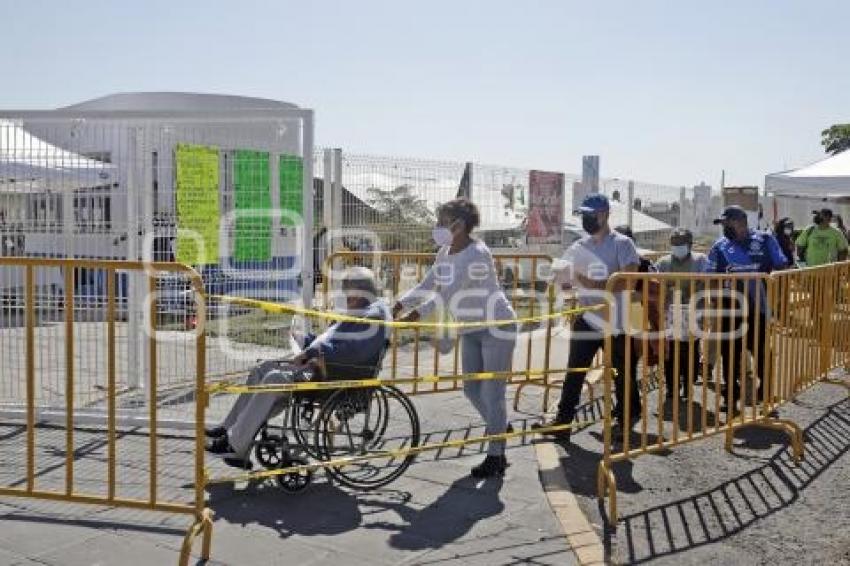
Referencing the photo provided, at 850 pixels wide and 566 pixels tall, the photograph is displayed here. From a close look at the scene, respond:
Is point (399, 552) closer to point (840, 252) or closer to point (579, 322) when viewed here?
point (579, 322)

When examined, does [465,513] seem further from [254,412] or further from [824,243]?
[824,243]

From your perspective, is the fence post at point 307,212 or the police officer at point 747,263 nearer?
the fence post at point 307,212

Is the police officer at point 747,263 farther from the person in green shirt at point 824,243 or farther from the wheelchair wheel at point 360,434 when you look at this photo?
the person in green shirt at point 824,243

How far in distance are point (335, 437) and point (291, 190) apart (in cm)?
230

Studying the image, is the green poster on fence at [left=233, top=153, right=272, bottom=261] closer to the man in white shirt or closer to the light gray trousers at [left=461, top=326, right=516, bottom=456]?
the light gray trousers at [left=461, top=326, right=516, bottom=456]

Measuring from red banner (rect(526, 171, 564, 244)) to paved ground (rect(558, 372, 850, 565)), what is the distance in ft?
23.9

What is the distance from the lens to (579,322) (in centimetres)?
684

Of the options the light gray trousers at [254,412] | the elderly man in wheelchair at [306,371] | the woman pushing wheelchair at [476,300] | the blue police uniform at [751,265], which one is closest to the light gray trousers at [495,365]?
the woman pushing wheelchair at [476,300]

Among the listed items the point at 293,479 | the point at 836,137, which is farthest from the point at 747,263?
the point at 836,137

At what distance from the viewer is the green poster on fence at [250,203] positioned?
7086mm

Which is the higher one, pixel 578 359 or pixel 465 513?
pixel 578 359

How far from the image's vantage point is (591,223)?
271 inches

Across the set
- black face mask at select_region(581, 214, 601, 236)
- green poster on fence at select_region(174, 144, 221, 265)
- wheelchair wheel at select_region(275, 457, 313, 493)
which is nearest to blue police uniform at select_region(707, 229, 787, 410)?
black face mask at select_region(581, 214, 601, 236)

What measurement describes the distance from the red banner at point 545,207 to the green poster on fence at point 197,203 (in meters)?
7.76
